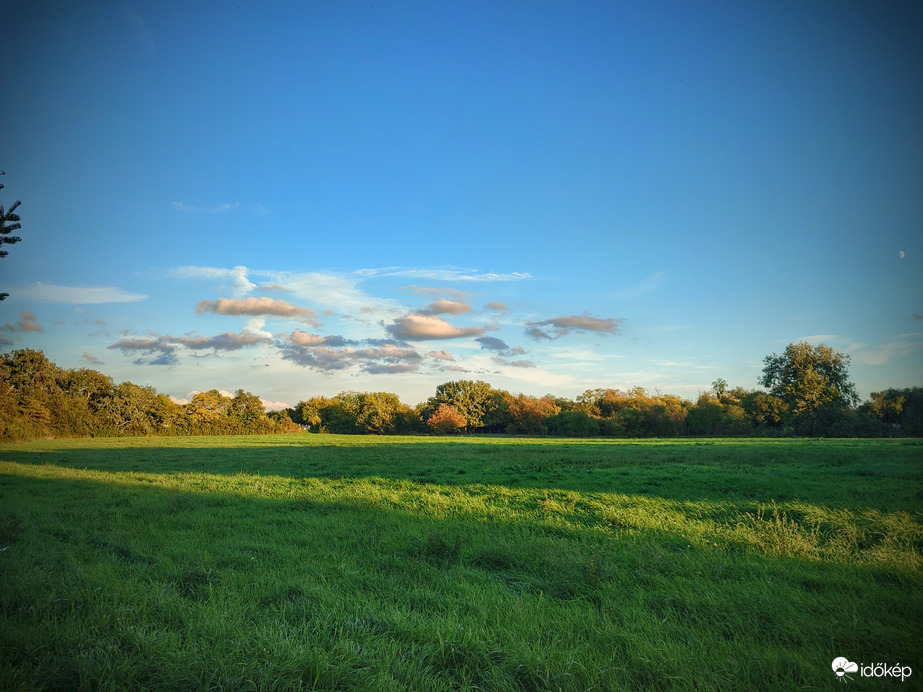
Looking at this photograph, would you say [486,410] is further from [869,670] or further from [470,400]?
[869,670]

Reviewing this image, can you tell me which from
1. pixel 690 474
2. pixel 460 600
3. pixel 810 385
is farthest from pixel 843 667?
pixel 810 385

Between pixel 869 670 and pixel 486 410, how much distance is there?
324ft

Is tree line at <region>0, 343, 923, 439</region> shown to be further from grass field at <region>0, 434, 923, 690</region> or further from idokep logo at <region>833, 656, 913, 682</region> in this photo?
idokep logo at <region>833, 656, 913, 682</region>

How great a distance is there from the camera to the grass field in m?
3.80

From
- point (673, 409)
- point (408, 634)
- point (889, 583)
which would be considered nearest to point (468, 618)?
point (408, 634)

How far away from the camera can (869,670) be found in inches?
153

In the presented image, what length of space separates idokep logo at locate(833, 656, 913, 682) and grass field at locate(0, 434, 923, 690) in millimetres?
77

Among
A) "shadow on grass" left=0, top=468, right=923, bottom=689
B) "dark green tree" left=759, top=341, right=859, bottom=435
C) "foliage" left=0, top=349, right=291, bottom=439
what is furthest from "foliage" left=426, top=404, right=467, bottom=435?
"shadow on grass" left=0, top=468, right=923, bottom=689

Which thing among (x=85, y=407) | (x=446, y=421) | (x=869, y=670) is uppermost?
(x=869, y=670)

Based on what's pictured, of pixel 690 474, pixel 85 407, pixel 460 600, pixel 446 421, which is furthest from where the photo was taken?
pixel 446 421

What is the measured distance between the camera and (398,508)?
1134 cm

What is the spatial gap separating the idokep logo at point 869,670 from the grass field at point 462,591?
0.08m

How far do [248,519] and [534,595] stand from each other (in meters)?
7.50

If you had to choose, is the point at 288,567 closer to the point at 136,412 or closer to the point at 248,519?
the point at 248,519
